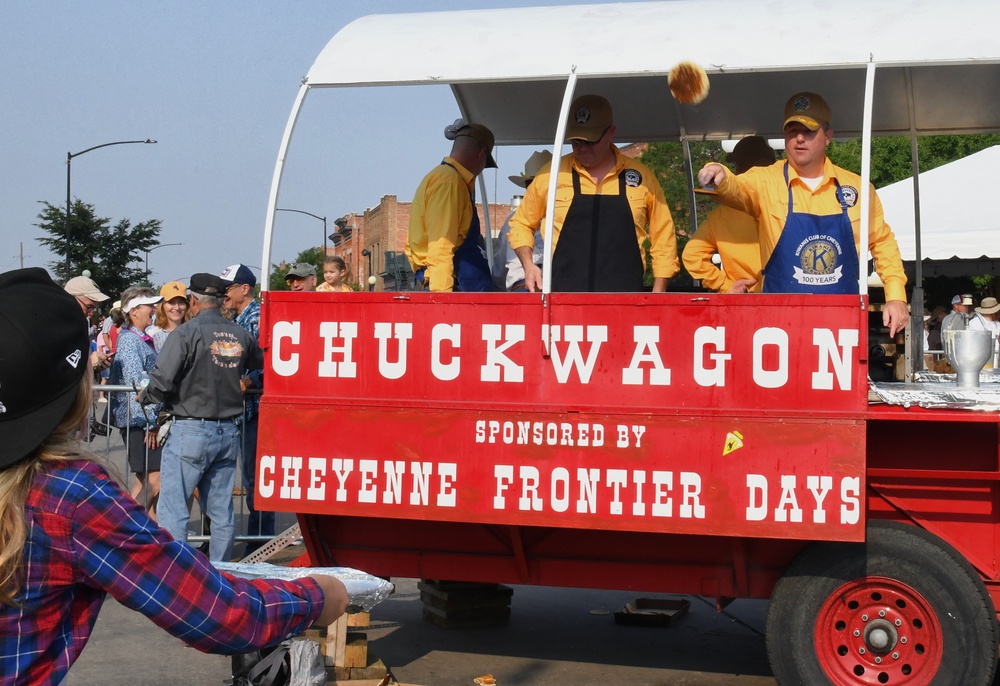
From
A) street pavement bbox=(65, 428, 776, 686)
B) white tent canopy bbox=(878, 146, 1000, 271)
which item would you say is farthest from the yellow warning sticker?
white tent canopy bbox=(878, 146, 1000, 271)

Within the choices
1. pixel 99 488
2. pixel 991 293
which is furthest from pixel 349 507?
pixel 991 293

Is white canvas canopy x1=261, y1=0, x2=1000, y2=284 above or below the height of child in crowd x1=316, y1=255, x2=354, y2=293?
above

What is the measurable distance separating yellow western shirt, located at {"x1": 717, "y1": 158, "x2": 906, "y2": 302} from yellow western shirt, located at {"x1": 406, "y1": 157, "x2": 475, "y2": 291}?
151 centimetres

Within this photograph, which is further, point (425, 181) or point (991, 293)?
point (991, 293)

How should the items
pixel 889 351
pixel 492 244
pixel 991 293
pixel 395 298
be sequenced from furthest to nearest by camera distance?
pixel 991 293, pixel 492 244, pixel 889 351, pixel 395 298

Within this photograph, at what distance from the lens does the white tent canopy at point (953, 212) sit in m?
11.1

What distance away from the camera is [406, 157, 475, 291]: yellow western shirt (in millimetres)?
5875

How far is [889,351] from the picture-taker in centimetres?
662

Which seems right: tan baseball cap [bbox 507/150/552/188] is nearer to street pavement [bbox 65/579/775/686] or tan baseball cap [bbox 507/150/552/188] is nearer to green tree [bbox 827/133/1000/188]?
street pavement [bbox 65/579/775/686]

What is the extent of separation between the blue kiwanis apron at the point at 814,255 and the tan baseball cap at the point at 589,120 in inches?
38.9

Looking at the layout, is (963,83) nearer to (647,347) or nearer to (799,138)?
(799,138)

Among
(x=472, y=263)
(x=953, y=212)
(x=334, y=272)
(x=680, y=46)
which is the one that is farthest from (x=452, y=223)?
(x=953, y=212)

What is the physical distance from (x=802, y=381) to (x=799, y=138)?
1310 mm

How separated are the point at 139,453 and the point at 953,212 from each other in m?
8.69
